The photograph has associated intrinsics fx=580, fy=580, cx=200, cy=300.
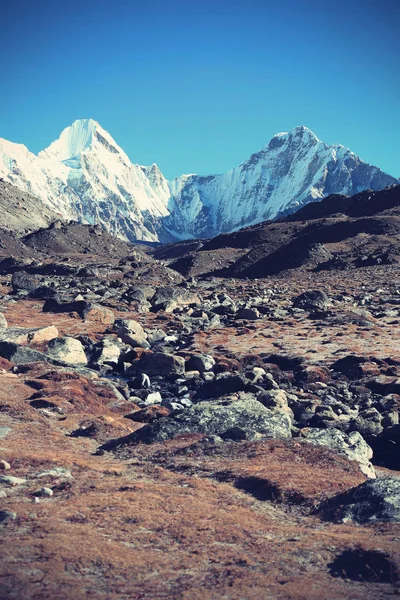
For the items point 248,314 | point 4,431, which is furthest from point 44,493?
point 248,314

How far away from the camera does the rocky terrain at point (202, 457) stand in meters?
9.74

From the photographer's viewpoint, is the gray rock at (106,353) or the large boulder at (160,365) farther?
the gray rock at (106,353)

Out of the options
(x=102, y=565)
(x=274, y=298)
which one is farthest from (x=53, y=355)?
(x=274, y=298)

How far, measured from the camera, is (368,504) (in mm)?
13102

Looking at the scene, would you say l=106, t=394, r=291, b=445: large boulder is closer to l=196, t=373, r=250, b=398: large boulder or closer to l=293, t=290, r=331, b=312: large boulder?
l=196, t=373, r=250, b=398: large boulder

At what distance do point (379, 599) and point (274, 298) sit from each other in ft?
198

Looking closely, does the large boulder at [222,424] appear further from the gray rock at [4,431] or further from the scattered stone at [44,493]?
the scattered stone at [44,493]

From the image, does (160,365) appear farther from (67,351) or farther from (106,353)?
(67,351)

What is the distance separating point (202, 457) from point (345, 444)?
5034 millimetres

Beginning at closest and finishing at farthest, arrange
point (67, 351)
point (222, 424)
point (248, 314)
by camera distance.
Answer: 1. point (222, 424)
2. point (67, 351)
3. point (248, 314)

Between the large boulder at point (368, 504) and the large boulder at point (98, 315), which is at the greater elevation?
the large boulder at point (98, 315)

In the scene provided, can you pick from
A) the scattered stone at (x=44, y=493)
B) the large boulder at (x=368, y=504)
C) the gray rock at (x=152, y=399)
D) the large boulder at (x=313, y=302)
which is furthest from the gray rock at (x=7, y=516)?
the large boulder at (x=313, y=302)

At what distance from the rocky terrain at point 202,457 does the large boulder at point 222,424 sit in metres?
0.07

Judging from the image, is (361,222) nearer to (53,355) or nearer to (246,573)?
(53,355)
